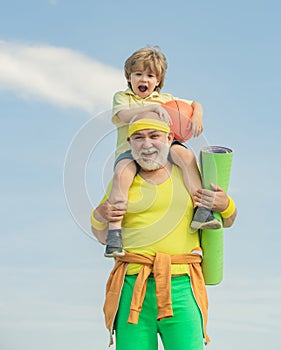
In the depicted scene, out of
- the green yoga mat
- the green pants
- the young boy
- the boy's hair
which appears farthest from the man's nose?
the green pants

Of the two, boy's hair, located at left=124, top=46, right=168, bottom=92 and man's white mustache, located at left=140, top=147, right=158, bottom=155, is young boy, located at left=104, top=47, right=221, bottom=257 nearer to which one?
boy's hair, located at left=124, top=46, right=168, bottom=92

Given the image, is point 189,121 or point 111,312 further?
point 189,121

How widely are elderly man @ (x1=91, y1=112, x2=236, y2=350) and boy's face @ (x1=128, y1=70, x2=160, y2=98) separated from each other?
38cm

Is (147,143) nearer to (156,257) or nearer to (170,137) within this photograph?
(170,137)

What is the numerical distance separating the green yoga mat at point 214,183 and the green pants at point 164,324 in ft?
0.82

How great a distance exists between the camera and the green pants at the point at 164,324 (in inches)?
146

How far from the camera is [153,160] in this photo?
391 centimetres

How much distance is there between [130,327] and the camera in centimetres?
374

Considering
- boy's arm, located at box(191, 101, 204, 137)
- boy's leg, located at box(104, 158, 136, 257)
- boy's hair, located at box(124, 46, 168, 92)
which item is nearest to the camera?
boy's leg, located at box(104, 158, 136, 257)

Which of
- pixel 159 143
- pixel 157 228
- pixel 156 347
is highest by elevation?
pixel 159 143

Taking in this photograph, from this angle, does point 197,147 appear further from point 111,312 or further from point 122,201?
point 111,312

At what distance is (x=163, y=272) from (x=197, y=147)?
877 mm

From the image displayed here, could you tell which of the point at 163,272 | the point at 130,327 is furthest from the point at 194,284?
the point at 130,327

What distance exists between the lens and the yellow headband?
3879 millimetres
